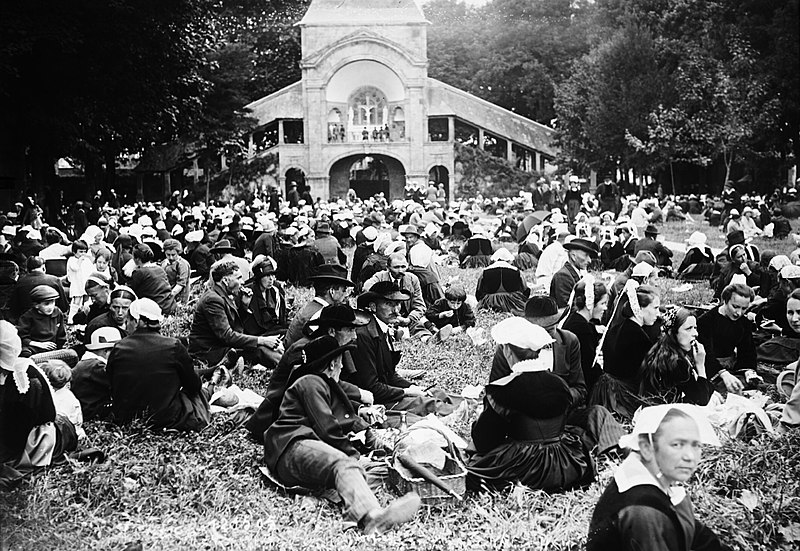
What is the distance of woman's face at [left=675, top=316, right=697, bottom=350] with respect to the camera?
6.99 meters

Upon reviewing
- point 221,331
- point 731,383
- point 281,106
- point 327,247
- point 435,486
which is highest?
point 281,106

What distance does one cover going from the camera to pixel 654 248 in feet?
49.1

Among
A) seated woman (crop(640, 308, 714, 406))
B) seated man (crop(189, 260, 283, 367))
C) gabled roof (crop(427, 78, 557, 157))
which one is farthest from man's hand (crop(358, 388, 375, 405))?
gabled roof (crop(427, 78, 557, 157))

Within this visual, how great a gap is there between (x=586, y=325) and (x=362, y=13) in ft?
121

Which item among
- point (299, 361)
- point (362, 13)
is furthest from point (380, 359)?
point (362, 13)

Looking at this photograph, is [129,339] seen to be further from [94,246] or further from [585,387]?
[94,246]

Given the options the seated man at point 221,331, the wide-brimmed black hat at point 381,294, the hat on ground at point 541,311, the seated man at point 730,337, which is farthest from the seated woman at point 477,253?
the hat on ground at point 541,311

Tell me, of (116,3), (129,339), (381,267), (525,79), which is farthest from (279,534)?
(525,79)

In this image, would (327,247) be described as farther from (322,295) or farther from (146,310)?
(146,310)

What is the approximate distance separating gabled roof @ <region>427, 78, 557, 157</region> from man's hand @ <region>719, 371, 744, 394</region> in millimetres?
34922

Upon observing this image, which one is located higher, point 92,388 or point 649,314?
point 649,314

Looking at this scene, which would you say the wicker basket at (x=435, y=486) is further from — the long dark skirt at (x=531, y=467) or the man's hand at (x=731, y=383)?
the man's hand at (x=731, y=383)

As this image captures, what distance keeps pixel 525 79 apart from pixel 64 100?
100 ft

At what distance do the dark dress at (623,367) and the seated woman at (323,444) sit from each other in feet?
7.60
